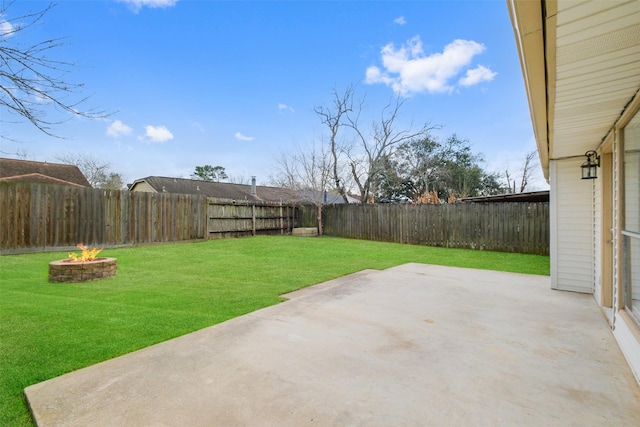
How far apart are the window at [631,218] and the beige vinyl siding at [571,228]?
2103mm

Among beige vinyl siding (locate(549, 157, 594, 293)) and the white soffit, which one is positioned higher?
the white soffit

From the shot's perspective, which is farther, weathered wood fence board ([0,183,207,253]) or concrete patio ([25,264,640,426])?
weathered wood fence board ([0,183,207,253])

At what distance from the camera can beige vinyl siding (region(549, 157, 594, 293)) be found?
4.62m

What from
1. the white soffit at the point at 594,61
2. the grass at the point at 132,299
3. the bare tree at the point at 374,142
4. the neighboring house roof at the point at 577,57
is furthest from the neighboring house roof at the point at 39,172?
the white soffit at the point at 594,61

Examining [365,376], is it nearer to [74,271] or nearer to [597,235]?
[597,235]

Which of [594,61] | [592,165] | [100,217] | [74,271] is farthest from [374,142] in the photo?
[594,61]

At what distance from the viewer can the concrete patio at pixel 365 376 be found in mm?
1692

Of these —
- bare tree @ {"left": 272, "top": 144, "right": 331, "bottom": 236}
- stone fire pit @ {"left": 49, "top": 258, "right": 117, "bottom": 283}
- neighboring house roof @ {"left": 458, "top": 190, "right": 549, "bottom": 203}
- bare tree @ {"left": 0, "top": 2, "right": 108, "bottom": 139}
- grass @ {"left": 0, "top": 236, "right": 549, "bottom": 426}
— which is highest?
bare tree @ {"left": 272, "top": 144, "right": 331, "bottom": 236}

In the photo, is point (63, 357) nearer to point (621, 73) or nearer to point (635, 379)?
point (635, 379)

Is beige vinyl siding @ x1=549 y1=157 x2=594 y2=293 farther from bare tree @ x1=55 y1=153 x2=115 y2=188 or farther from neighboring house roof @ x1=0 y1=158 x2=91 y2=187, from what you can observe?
bare tree @ x1=55 y1=153 x2=115 y2=188

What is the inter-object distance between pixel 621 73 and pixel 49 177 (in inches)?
940

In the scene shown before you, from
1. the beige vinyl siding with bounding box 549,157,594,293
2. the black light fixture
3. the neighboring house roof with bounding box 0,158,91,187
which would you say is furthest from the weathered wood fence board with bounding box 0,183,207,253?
the neighboring house roof with bounding box 0,158,91,187

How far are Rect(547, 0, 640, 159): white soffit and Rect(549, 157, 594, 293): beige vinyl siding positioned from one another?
1.95 meters

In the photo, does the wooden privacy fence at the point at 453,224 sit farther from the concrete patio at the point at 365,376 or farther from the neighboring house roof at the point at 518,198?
the concrete patio at the point at 365,376
